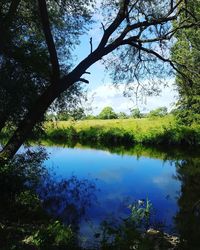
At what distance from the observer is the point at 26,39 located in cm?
1923

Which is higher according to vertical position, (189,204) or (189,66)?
(189,66)

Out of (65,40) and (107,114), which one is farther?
(107,114)

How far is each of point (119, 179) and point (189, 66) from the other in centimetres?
872

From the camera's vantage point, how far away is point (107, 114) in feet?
331

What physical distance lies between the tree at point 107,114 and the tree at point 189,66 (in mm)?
53469

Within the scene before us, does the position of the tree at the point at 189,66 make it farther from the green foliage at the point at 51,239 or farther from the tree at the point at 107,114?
the tree at the point at 107,114

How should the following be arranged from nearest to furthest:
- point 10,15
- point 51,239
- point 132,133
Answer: point 51,239
point 10,15
point 132,133

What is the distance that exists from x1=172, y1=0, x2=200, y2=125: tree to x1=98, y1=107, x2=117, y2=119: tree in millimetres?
53469

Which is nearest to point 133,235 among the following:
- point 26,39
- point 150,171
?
point 26,39

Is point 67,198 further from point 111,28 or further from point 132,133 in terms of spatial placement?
point 132,133

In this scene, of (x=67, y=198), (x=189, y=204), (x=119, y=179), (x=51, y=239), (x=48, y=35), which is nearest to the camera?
(x=51, y=239)

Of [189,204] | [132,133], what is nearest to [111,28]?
[189,204]

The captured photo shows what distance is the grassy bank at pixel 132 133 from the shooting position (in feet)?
141

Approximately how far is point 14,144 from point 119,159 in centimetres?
2040
